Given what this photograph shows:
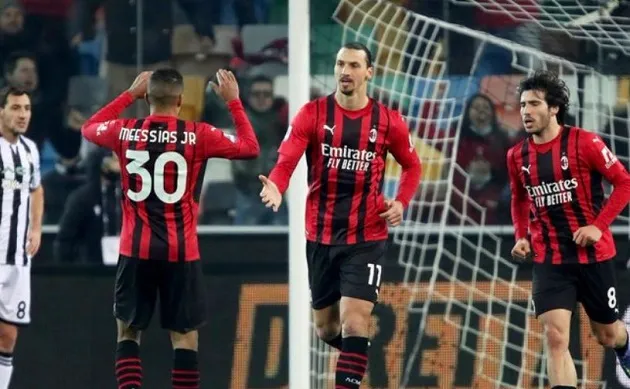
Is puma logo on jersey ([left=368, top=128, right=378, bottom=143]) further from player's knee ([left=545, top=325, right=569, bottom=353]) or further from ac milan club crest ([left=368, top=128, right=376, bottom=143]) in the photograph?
player's knee ([left=545, top=325, right=569, bottom=353])

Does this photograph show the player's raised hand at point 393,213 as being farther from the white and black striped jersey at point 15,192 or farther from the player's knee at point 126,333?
the white and black striped jersey at point 15,192

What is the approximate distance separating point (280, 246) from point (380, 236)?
1.33m

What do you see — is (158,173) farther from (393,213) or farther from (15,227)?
(15,227)

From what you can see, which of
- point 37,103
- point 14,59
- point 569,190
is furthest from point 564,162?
point 14,59

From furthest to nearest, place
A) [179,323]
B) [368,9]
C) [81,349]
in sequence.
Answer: [81,349], [368,9], [179,323]

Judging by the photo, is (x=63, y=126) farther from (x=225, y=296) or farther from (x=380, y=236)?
(x=380, y=236)

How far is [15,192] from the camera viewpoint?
857cm

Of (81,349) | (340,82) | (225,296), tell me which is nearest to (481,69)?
(340,82)

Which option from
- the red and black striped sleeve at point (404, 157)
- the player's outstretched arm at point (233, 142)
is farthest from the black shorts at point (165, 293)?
the red and black striped sleeve at point (404, 157)

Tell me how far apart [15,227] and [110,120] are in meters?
1.29

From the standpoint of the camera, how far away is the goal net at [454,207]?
27.8ft

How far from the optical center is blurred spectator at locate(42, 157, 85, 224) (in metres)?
8.95

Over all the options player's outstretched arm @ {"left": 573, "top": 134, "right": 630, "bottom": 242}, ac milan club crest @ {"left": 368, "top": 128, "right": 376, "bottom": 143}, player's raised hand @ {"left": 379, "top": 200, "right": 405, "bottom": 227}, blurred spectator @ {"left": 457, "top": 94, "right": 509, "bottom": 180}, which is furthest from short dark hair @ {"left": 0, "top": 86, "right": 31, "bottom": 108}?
player's outstretched arm @ {"left": 573, "top": 134, "right": 630, "bottom": 242}

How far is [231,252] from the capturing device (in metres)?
8.86
